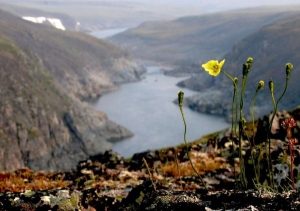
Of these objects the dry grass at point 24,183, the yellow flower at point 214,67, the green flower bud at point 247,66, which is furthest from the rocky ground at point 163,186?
the green flower bud at point 247,66

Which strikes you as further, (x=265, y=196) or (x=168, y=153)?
(x=168, y=153)

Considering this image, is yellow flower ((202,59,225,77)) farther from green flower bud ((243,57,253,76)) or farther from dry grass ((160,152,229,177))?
dry grass ((160,152,229,177))

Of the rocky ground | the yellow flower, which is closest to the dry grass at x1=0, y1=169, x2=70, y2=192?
the rocky ground

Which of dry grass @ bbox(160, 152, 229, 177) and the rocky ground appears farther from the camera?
dry grass @ bbox(160, 152, 229, 177)

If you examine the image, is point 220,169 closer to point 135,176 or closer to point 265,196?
point 135,176

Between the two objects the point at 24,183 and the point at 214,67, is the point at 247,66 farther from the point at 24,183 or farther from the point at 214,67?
the point at 24,183

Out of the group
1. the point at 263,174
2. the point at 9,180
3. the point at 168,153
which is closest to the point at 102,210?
the point at 263,174

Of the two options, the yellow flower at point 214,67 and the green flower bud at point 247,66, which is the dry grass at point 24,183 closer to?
the yellow flower at point 214,67

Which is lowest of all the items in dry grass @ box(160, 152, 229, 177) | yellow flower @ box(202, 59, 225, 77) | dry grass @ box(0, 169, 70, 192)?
dry grass @ box(160, 152, 229, 177)
